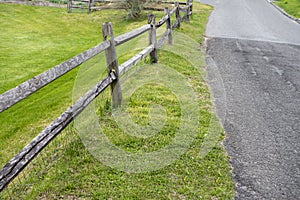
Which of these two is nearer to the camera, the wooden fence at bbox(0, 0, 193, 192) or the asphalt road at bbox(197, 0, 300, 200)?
the wooden fence at bbox(0, 0, 193, 192)

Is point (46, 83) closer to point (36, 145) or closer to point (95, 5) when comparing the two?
point (36, 145)

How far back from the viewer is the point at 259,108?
5230 millimetres

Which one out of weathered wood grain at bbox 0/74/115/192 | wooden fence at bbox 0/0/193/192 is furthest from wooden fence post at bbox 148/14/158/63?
weathered wood grain at bbox 0/74/115/192

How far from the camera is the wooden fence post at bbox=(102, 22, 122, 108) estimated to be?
165 inches

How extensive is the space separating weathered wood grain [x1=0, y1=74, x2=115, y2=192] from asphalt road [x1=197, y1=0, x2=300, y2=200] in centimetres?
207

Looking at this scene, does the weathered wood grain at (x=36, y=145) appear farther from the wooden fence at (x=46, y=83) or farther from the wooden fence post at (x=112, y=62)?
the wooden fence post at (x=112, y=62)

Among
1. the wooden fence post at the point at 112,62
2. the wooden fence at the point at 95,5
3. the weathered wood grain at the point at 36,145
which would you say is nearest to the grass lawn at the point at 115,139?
the wooden fence post at the point at 112,62

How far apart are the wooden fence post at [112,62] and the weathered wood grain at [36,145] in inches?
19.6

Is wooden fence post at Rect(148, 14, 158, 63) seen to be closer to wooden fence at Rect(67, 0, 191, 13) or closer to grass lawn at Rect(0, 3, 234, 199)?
grass lawn at Rect(0, 3, 234, 199)

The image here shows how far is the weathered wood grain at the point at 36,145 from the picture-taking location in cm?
254

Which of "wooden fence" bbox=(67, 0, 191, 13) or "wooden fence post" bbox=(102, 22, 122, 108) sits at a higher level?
"wooden fence" bbox=(67, 0, 191, 13)

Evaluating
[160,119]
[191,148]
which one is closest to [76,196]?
[191,148]

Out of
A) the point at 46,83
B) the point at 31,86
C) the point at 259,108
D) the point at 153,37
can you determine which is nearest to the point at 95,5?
the point at 153,37

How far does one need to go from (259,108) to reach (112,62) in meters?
2.81
